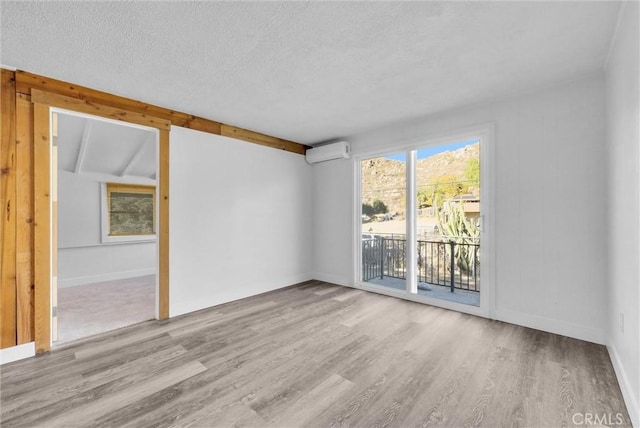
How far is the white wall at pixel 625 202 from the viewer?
4.83 ft

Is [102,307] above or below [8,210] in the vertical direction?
below

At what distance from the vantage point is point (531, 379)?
189 cm

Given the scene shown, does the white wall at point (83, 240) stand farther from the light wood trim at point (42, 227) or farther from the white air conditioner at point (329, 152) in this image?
the white air conditioner at point (329, 152)

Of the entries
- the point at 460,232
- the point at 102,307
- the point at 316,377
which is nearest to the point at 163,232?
the point at 102,307

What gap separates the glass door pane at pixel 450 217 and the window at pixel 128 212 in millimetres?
5218

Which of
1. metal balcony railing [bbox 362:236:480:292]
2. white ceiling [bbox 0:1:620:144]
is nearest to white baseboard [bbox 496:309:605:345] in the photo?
metal balcony railing [bbox 362:236:480:292]

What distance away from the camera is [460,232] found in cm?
370

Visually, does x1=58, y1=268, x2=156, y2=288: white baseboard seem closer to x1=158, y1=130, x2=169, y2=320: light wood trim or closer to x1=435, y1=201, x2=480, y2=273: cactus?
x1=158, y1=130, x2=169, y2=320: light wood trim

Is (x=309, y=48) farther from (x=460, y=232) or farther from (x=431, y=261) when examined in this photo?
(x=431, y=261)

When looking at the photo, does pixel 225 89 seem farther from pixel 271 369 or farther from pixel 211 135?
pixel 271 369

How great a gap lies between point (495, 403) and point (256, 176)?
3.54 metres

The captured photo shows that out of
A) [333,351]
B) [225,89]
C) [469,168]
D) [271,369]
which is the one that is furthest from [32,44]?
[469,168]

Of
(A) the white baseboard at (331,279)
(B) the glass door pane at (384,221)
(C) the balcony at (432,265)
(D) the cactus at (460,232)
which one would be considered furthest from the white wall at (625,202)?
(A) the white baseboard at (331,279)

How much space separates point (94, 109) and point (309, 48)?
7.13 feet
